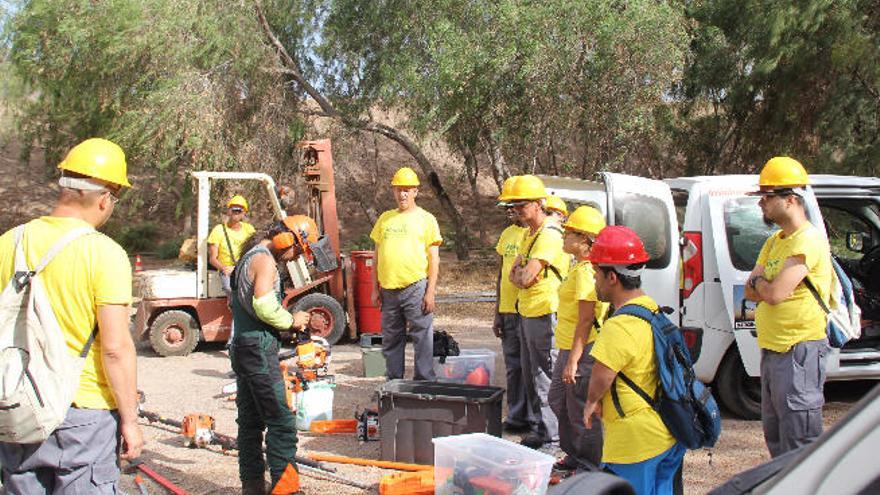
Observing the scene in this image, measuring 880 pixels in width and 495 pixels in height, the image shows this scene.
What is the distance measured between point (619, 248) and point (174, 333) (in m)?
7.86

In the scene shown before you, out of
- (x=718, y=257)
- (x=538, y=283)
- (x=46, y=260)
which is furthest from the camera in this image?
(x=718, y=257)

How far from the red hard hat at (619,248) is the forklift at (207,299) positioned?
6755mm

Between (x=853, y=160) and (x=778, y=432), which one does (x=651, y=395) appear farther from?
(x=853, y=160)

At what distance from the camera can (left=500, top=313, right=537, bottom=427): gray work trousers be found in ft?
21.6

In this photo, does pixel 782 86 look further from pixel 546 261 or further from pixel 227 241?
pixel 546 261

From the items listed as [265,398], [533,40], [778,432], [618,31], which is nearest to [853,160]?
[618,31]

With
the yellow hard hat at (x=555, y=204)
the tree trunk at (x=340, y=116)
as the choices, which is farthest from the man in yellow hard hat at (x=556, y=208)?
the tree trunk at (x=340, y=116)

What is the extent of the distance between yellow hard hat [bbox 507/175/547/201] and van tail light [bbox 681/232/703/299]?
1374 mm

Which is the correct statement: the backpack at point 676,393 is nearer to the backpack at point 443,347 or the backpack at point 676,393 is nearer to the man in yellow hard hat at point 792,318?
the man in yellow hard hat at point 792,318

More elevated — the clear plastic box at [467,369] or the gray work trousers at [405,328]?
the gray work trousers at [405,328]

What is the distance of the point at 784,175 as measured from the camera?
4328mm

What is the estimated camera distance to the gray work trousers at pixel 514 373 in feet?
21.6

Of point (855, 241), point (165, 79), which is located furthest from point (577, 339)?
point (165, 79)

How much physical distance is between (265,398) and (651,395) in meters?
2.36
